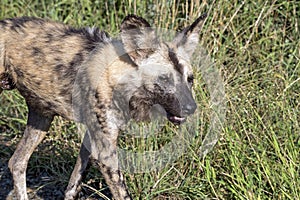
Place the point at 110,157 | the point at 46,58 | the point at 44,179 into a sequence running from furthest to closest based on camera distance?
the point at 44,179 → the point at 46,58 → the point at 110,157

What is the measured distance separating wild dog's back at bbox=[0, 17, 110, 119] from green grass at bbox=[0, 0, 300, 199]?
1.98 ft

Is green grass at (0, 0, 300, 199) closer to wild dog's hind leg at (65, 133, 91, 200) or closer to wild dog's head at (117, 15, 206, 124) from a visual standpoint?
wild dog's hind leg at (65, 133, 91, 200)

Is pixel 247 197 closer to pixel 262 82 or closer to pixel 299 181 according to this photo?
pixel 299 181

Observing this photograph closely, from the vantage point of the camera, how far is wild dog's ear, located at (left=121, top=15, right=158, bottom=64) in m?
3.57

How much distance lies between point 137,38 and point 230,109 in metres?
0.90

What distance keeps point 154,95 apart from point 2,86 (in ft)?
3.20

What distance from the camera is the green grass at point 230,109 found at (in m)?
3.83

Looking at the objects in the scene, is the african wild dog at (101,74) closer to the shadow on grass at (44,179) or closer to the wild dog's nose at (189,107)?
the wild dog's nose at (189,107)

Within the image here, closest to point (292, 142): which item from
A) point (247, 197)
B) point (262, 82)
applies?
point (247, 197)

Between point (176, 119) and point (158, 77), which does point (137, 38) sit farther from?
point (176, 119)

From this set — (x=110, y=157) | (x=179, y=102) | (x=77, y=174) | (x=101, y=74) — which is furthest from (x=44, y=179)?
(x=179, y=102)

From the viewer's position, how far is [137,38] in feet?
12.0

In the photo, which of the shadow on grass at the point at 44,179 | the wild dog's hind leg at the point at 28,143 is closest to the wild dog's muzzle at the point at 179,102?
the shadow on grass at the point at 44,179

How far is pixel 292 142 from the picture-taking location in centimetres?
388
